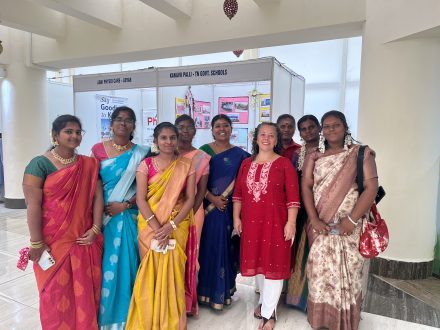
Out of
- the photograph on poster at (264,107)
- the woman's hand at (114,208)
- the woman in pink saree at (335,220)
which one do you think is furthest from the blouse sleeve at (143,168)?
the photograph on poster at (264,107)

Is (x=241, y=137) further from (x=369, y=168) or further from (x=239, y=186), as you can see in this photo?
(x=369, y=168)

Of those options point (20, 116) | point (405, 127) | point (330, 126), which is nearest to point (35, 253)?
point (330, 126)

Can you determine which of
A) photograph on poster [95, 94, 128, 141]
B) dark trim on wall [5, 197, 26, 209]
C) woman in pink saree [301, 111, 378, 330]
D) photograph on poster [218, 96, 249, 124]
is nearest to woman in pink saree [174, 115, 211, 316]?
woman in pink saree [301, 111, 378, 330]

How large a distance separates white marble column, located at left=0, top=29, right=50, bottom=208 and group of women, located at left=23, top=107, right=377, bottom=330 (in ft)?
13.9

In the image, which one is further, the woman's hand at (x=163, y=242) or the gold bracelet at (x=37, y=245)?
the woman's hand at (x=163, y=242)

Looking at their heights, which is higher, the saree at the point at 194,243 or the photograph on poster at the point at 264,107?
the photograph on poster at the point at 264,107

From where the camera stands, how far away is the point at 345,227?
2.04 meters

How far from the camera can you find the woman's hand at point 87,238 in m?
1.97

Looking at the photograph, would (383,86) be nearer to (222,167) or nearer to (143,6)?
(222,167)

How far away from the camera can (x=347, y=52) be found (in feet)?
19.6

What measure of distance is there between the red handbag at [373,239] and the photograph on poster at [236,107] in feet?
11.2

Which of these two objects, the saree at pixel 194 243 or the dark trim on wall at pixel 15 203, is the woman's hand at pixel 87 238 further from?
the dark trim on wall at pixel 15 203

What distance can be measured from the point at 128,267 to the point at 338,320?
1.37 m

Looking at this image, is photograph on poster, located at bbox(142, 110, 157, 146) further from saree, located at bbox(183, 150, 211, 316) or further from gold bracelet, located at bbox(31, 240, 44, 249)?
gold bracelet, located at bbox(31, 240, 44, 249)
